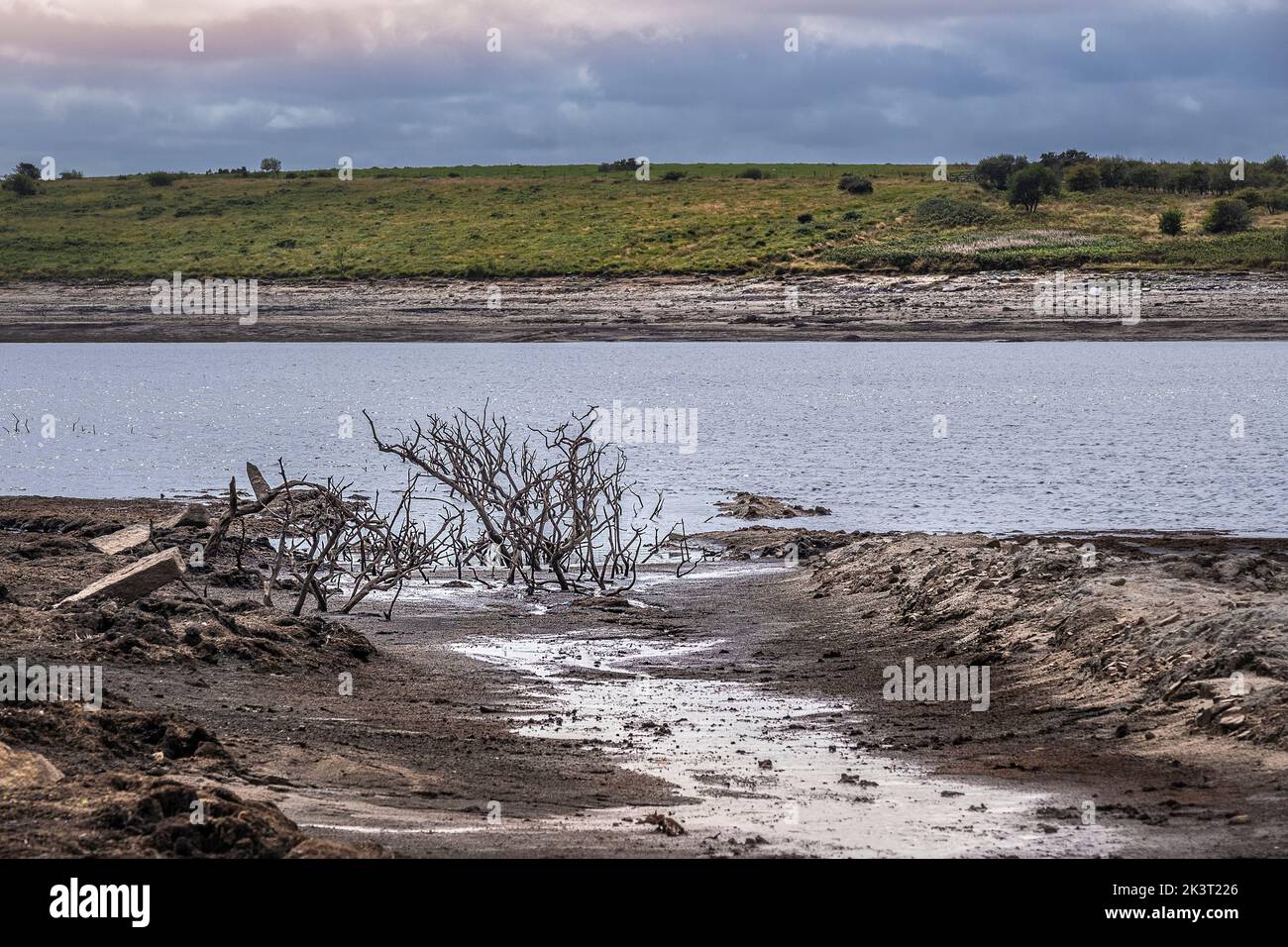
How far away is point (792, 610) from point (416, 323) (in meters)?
46.2

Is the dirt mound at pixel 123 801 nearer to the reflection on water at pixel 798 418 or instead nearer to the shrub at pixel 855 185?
the reflection on water at pixel 798 418

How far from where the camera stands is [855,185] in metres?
85.4

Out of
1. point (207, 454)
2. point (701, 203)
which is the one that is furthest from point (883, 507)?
point (701, 203)

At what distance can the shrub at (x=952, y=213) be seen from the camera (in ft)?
235

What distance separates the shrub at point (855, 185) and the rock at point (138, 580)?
246ft

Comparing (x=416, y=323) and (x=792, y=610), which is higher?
(x=416, y=323)

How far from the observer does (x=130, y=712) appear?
26.0 feet

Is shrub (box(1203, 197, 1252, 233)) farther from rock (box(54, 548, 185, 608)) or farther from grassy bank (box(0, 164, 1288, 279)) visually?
rock (box(54, 548, 185, 608))

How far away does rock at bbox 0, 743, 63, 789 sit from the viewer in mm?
6391
